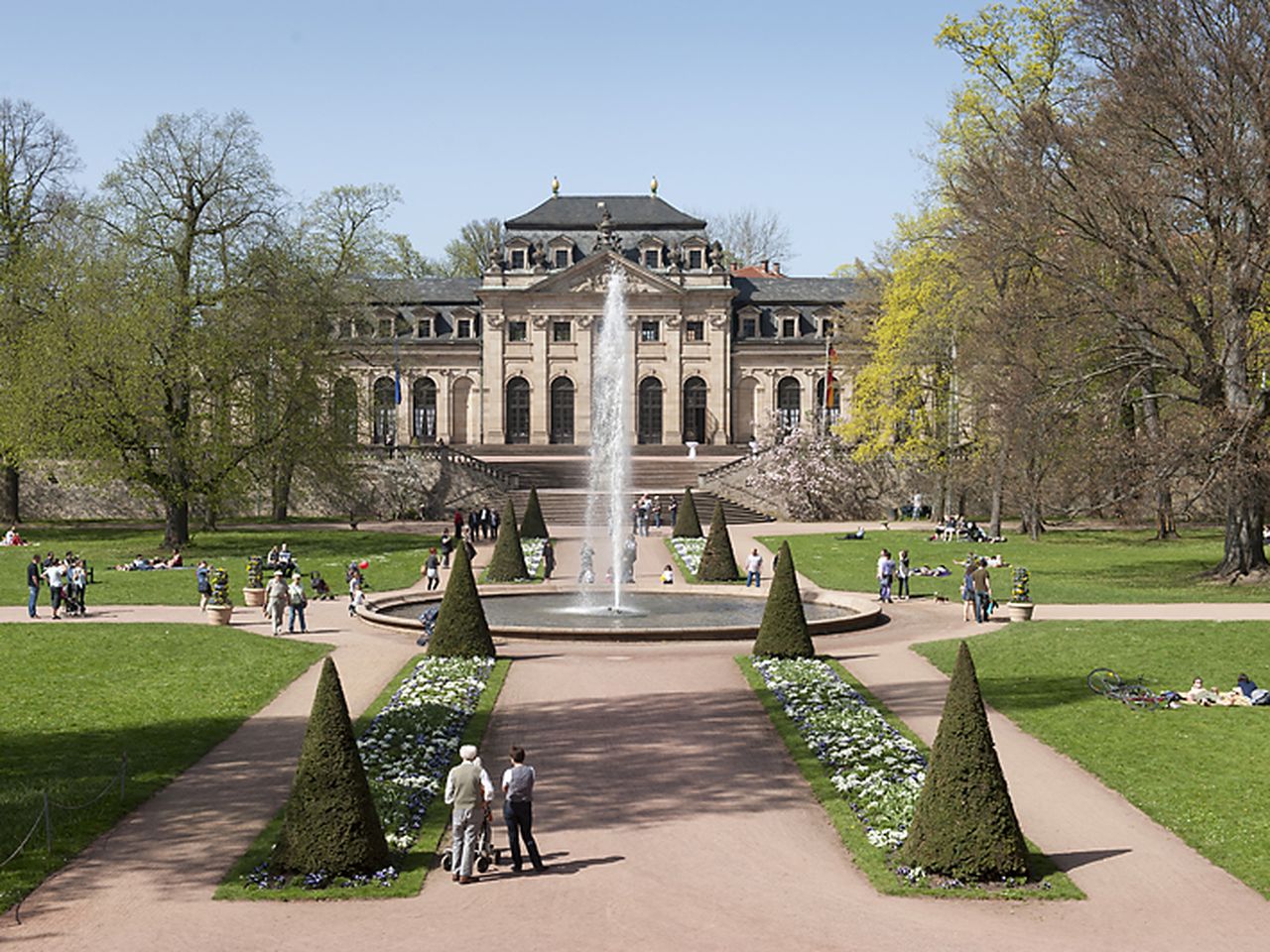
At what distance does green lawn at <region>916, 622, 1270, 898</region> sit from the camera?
15.8 metres

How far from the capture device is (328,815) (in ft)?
44.7

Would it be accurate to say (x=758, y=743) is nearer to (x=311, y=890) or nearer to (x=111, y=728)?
(x=311, y=890)

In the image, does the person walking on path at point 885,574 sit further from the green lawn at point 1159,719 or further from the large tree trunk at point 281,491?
the large tree trunk at point 281,491

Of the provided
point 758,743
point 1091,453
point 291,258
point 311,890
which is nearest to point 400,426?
point 291,258

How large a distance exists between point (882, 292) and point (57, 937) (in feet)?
199

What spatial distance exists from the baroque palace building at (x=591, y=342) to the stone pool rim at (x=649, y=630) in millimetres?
46024

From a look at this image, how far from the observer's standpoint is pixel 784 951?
1177cm

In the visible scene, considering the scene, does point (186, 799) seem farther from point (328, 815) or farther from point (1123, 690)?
point (1123, 690)

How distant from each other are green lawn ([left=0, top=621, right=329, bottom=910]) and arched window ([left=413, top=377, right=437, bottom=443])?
56.8 metres

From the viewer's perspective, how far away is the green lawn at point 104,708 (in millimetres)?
15766

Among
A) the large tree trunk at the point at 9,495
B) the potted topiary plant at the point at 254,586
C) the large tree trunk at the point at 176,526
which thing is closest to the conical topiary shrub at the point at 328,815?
the potted topiary plant at the point at 254,586

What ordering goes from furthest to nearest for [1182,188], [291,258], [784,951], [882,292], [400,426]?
[400,426] → [882,292] → [291,258] → [1182,188] → [784,951]

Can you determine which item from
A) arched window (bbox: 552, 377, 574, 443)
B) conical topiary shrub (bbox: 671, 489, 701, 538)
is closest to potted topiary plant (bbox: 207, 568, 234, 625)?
conical topiary shrub (bbox: 671, 489, 701, 538)

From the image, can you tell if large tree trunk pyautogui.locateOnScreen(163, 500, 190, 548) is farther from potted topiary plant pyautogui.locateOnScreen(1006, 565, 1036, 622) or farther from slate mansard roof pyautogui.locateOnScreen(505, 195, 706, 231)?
slate mansard roof pyautogui.locateOnScreen(505, 195, 706, 231)
